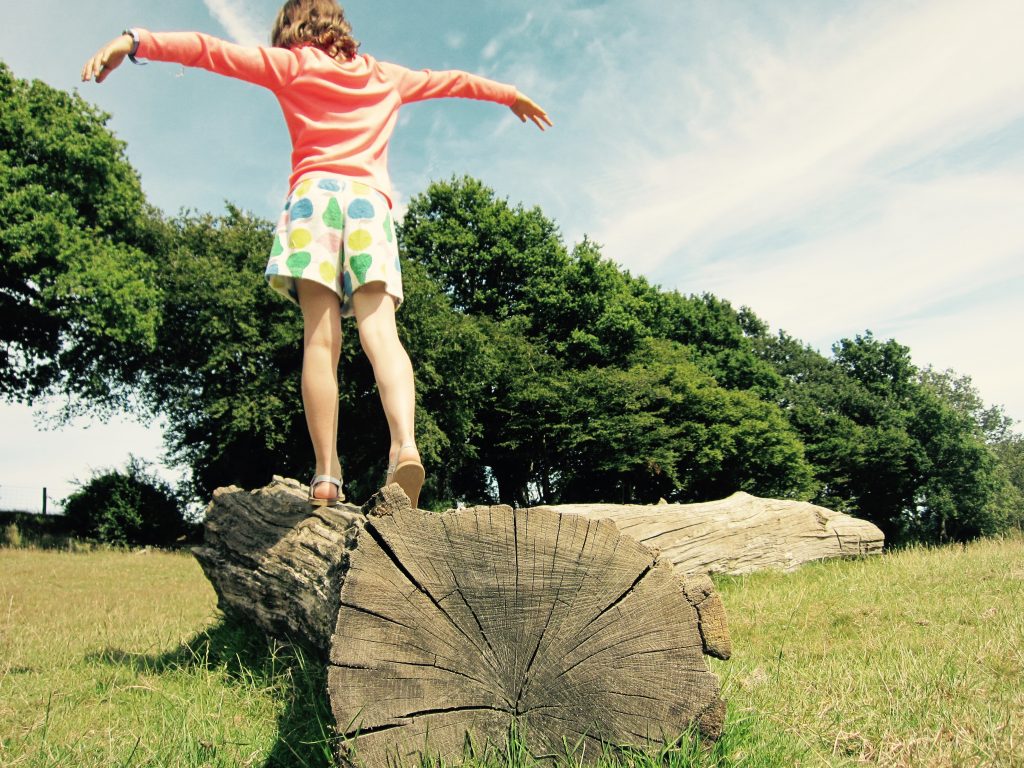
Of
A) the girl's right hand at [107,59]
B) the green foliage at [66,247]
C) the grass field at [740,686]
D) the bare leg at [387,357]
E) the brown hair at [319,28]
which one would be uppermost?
the green foliage at [66,247]

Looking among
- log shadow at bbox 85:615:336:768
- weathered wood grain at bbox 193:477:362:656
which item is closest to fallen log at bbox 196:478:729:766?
log shadow at bbox 85:615:336:768

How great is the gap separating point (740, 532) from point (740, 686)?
6138mm

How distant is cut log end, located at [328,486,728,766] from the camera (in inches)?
100

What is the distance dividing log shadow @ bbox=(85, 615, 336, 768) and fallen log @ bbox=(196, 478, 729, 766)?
0.29 meters

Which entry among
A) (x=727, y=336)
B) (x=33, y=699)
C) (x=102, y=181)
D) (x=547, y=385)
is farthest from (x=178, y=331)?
(x=727, y=336)

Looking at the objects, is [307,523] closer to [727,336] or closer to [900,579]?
[900,579]

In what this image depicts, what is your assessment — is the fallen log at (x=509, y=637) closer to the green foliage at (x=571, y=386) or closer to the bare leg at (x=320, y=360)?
the bare leg at (x=320, y=360)

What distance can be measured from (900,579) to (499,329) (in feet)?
70.2

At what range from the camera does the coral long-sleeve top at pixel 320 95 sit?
12.1 feet

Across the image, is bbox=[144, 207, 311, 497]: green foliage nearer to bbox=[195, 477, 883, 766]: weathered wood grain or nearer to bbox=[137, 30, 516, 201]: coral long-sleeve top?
bbox=[137, 30, 516, 201]: coral long-sleeve top

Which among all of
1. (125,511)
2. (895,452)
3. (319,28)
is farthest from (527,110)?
A: (895,452)

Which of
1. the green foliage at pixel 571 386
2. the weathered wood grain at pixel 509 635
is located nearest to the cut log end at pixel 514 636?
the weathered wood grain at pixel 509 635

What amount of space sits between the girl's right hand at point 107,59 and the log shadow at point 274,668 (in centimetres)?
295

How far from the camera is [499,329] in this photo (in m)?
28.2
